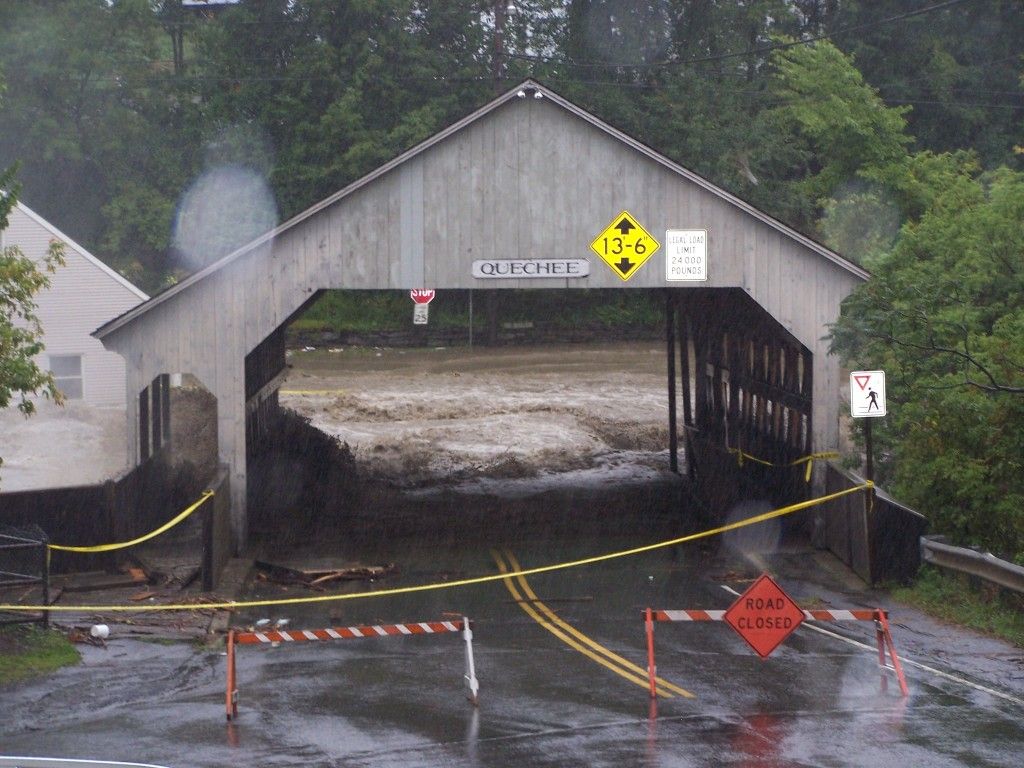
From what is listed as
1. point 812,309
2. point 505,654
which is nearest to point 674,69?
point 812,309

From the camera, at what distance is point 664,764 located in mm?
9445

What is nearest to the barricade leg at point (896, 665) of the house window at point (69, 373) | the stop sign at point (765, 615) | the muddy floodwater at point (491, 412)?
the stop sign at point (765, 615)

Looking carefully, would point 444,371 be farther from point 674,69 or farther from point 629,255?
point 629,255

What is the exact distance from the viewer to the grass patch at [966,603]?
14.6 meters

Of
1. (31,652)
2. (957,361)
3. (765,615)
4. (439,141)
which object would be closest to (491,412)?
(439,141)

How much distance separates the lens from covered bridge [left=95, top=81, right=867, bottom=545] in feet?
66.1

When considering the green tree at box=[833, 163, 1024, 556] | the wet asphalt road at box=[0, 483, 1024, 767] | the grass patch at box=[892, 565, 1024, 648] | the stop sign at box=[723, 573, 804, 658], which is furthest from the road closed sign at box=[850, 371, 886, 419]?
the stop sign at box=[723, 573, 804, 658]

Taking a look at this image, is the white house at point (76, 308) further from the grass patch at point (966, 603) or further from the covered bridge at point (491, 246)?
the grass patch at point (966, 603)

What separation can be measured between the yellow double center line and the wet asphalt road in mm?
116

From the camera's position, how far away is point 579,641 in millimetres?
14430

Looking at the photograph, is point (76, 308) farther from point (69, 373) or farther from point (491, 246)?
point (491, 246)

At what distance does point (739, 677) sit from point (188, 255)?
54.8m

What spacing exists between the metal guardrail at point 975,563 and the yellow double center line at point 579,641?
4537 mm

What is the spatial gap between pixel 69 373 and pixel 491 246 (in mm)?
24316
